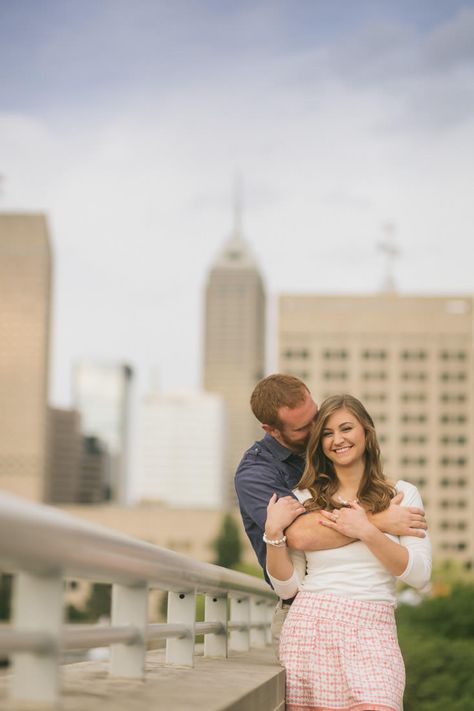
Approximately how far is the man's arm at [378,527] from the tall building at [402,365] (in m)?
146

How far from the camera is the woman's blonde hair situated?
5426mm

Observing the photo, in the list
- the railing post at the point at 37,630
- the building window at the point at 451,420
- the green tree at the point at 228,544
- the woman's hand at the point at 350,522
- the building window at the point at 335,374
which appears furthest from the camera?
the building window at the point at 451,420

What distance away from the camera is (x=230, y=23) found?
15012 cm

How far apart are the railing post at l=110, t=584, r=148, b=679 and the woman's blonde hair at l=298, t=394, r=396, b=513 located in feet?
3.70

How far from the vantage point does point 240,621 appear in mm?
8133

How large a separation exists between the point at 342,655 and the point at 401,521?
0.61 metres

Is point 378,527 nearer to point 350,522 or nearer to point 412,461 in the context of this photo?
point 350,522

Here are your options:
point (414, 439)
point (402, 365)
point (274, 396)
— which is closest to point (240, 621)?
point (274, 396)

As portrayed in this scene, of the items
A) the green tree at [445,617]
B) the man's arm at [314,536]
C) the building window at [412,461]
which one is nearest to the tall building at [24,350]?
the building window at [412,461]

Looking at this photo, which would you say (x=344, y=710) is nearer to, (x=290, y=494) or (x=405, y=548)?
(x=405, y=548)

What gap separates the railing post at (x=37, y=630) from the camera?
11.0ft

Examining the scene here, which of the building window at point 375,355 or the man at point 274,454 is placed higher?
the building window at point 375,355

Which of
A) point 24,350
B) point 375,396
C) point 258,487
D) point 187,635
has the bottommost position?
point 187,635

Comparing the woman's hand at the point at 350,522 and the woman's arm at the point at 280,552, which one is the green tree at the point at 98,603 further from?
the woman's hand at the point at 350,522
